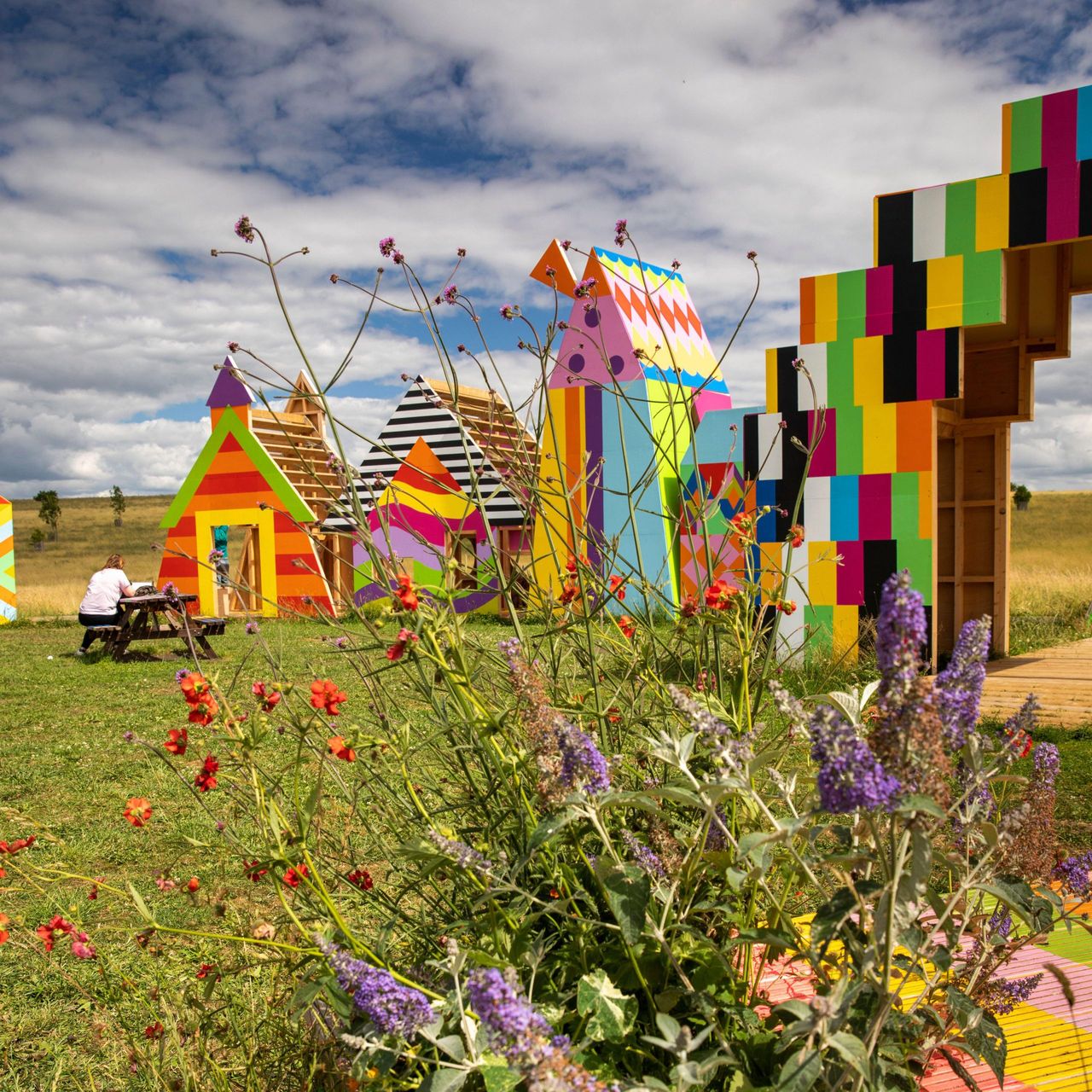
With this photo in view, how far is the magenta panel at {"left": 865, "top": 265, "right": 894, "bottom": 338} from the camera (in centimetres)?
679

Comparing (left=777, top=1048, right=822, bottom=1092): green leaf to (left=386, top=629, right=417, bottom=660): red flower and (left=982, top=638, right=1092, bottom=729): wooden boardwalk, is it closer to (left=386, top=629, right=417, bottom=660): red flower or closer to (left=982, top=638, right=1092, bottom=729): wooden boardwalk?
(left=386, top=629, right=417, bottom=660): red flower

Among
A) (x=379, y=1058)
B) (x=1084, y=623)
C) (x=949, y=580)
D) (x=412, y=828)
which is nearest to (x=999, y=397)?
(x=949, y=580)

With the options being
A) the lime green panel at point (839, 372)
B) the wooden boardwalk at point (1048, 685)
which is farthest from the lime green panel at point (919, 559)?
the lime green panel at point (839, 372)

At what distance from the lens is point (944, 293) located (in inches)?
258

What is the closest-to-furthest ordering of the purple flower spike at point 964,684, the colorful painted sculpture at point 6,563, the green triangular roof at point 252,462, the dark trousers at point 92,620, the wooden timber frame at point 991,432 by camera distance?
the purple flower spike at point 964,684 < the wooden timber frame at point 991,432 < the dark trousers at point 92,620 < the green triangular roof at point 252,462 < the colorful painted sculpture at point 6,563

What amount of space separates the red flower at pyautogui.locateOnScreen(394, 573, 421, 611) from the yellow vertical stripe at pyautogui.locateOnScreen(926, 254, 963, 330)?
251 inches

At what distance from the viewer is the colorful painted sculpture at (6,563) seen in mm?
15734

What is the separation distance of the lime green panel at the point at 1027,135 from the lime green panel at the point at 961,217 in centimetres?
32

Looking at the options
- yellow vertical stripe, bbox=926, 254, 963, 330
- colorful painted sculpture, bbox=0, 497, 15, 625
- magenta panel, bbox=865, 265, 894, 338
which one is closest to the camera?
yellow vertical stripe, bbox=926, 254, 963, 330

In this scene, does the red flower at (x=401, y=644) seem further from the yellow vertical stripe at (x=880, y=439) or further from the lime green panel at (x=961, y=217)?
the lime green panel at (x=961, y=217)

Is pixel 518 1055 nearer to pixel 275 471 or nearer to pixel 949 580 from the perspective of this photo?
pixel 949 580

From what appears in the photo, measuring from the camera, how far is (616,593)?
6.58 ft

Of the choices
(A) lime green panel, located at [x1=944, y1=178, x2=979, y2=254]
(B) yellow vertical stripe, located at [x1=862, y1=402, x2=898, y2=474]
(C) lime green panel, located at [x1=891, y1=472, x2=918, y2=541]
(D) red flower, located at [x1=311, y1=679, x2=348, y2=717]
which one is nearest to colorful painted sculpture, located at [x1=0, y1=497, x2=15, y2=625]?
(B) yellow vertical stripe, located at [x1=862, y1=402, x2=898, y2=474]

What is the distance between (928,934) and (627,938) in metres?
0.44
